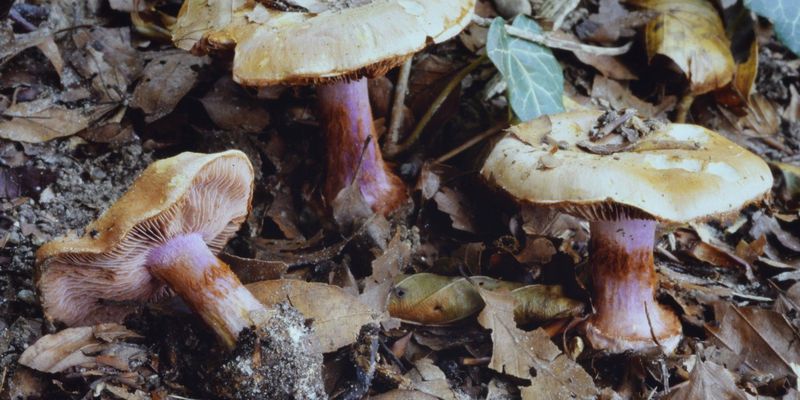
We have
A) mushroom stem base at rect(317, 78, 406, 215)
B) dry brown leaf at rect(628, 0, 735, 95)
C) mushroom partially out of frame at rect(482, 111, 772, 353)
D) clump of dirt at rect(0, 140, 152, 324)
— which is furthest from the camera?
dry brown leaf at rect(628, 0, 735, 95)

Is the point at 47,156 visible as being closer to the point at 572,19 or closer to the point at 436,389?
the point at 436,389

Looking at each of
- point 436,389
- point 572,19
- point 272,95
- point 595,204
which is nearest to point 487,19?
point 572,19

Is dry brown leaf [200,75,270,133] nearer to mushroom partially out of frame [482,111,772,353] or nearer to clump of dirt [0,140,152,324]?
clump of dirt [0,140,152,324]

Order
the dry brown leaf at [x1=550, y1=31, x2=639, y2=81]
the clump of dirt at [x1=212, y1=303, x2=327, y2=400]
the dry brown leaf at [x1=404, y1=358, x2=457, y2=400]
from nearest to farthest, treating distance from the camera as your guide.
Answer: the clump of dirt at [x1=212, y1=303, x2=327, y2=400], the dry brown leaf at [x1=404, y1=358, x2=457, y2=400], the dry brown leaf at [x1=550, y1=31, x2=639, y2=81]

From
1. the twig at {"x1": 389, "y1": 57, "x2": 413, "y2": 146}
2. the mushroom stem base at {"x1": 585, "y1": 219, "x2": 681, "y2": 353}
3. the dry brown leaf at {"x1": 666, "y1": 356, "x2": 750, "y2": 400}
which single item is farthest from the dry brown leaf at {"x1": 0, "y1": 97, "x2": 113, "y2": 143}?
the dry brown leaf at {"x1": 666, "y1": 356, "x2": 750, "y2": 400}

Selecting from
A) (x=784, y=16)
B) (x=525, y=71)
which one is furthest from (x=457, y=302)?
(x=784, y=16)

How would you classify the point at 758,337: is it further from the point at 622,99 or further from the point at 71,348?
the point at 71,348
